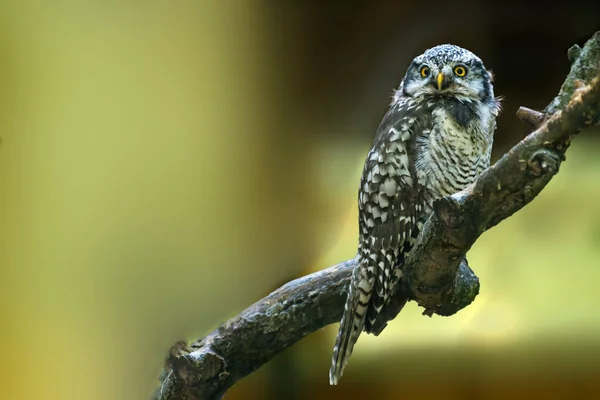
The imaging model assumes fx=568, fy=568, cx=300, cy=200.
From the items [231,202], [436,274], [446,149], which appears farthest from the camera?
[231,202]

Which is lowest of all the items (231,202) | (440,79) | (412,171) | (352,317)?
(352,317)

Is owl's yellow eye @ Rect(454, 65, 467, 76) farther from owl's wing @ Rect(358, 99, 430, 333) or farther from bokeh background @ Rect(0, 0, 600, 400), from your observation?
bokeh background @ Rect(0, 0, 600, 400)

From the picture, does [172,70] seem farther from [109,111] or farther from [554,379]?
[554,379]

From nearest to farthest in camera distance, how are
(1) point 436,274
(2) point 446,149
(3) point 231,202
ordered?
(1) point 436,274, (2) point 446,149, (3) point 231,202

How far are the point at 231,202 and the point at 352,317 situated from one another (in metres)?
0.41

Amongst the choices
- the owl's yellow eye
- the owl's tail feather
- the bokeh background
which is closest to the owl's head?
the owl's yellow eye

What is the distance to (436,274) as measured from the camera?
0.95 m

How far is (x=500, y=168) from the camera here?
31.2 inches

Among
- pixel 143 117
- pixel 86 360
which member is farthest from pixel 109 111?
pixel 86 360

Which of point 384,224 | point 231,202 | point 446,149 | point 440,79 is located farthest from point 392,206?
point 231,202

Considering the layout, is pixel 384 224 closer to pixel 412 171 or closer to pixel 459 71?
pixel 412 171

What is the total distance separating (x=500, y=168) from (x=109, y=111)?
858 millimetres

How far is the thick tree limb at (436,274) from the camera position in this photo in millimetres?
771

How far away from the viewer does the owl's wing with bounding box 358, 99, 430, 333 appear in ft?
3.46
